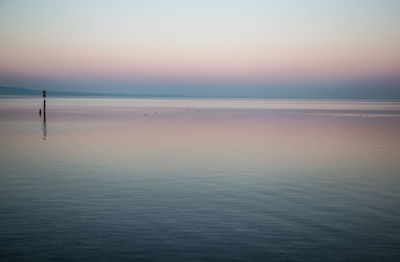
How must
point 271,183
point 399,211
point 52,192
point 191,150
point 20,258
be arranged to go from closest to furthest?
point 20,258 < point 399,211 < point 52,192 < point 271,183 < point 191,150

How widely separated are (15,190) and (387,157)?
27.1 meters

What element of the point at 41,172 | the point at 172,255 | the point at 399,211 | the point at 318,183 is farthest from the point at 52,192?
the point at 399,211

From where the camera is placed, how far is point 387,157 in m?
33.0

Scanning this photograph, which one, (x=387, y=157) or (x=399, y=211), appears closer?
(x=399, y=211)

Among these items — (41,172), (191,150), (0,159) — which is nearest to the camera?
(41,172)

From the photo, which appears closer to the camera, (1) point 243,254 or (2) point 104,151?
(1) point 243,254

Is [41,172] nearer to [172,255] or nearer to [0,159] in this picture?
[0,159]

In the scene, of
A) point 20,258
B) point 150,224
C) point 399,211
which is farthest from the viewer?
point 399,211

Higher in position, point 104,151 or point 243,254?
point 104,151

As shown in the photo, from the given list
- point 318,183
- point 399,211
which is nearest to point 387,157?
point 318,183

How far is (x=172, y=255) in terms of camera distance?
39.9 feet

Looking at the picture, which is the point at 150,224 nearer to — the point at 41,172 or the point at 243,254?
the point at 243,254

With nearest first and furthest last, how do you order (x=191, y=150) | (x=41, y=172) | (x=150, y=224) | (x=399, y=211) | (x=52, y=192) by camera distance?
(x=150, y=224)
(x=399, y=211)
(x=52, y=192)
(x=41, y=172)
(x=191, y=150)

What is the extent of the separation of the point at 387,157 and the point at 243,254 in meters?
24.8
